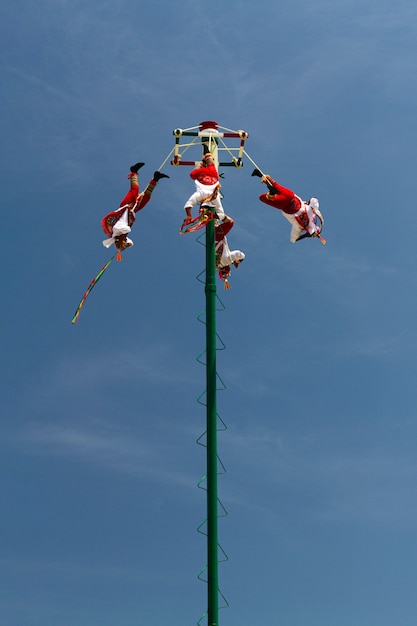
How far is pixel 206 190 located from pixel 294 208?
2024 mm

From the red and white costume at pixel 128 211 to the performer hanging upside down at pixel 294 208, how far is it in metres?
2.07

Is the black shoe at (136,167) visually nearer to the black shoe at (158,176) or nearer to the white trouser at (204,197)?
the black shoe at (158,176)

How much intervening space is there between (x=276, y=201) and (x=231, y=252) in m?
1.30

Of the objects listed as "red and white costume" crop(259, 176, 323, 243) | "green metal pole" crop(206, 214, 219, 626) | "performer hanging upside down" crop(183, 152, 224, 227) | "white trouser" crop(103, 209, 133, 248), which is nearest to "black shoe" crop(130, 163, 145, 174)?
"white trouser" crop(103, 209, 133, 248)

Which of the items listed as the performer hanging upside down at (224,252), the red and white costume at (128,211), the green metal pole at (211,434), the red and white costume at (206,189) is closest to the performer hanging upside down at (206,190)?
the red and white costume at (206,189)

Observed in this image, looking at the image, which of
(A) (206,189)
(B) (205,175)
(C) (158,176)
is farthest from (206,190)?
(C) (158,176)

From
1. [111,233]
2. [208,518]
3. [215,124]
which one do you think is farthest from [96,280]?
[208,518]

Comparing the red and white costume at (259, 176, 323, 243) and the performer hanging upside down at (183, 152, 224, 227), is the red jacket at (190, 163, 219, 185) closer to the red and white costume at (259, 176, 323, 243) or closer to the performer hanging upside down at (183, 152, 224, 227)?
the performer hanging upside down at (183, 152, 224, 227)

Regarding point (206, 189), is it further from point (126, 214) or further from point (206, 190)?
point (126, 214)

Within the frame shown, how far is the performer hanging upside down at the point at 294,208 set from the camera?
54.3 ft

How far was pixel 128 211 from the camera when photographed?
16.5 m

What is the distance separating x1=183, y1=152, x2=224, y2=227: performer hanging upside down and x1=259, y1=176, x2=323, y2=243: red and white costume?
3.83ft

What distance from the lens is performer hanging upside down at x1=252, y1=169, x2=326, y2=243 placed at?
54.3 ft

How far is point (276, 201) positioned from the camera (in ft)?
54.4
